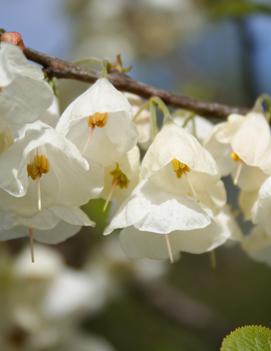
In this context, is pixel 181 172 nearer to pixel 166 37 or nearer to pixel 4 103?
pixel 4 103

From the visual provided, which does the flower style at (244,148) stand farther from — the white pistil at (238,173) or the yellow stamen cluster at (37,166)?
the yellow stamen cluster at (37,166)

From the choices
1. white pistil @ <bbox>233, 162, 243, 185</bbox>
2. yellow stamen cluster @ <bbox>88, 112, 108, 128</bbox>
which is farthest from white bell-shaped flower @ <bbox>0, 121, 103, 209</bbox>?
white pistil @ <bbox>233, 162, 243, 185</bbox>

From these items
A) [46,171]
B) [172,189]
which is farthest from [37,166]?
[172,189]

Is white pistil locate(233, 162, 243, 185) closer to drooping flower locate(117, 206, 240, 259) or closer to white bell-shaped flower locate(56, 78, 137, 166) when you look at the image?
drooping flower locate(117, 206, 240, 259)

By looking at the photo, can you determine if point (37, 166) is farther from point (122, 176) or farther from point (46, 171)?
point (122, 176)

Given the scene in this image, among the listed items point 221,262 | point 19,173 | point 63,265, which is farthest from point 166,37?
point 19,173
